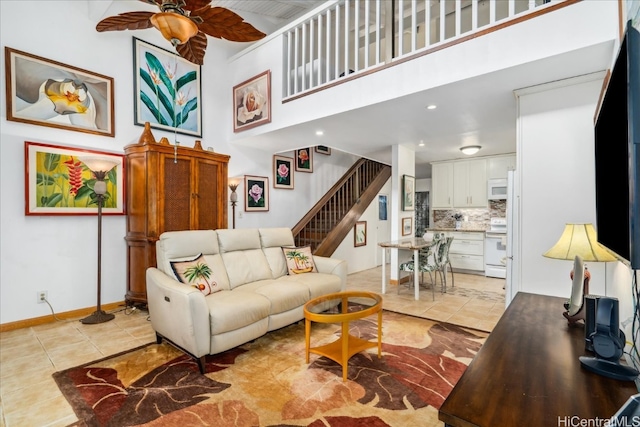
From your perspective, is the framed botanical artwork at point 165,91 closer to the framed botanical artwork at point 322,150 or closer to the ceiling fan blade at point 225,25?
the ceiling fan blade at point 225,25

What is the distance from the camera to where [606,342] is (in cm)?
110

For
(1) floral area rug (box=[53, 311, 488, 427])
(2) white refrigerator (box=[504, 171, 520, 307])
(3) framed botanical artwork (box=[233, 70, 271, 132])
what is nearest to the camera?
(1) floral area rug (box=[53, 311, 488, 427])

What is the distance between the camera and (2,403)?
6.40 feet

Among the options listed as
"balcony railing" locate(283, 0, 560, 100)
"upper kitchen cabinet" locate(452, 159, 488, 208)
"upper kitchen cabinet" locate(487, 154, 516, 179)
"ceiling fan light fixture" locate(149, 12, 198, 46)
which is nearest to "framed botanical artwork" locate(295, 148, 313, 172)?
"balcony railing" locate(283, 0, 560, 100)

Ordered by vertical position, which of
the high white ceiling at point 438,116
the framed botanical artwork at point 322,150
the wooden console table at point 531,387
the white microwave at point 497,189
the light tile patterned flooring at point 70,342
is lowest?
the light tile patterned flooring at point 70,342

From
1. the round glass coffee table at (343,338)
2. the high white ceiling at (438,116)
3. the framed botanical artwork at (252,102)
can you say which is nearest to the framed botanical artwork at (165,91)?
the framed botanical artwork at (252,102)

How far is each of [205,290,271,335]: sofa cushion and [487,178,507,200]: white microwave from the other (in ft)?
17.1

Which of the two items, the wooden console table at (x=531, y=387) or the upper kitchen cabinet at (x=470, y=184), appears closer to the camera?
the wooden console table at (x=531, y=387)

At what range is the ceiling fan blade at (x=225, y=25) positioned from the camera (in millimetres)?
2213

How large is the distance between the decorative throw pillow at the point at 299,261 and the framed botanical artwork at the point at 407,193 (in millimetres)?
2349

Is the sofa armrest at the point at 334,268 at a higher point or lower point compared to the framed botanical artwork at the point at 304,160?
lower

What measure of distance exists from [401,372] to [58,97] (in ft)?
14.9

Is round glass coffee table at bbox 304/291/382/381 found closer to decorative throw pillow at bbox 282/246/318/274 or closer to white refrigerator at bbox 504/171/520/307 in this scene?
decorative throw pillow at bbox 282/246/318/274

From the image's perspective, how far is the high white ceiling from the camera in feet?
8.23
